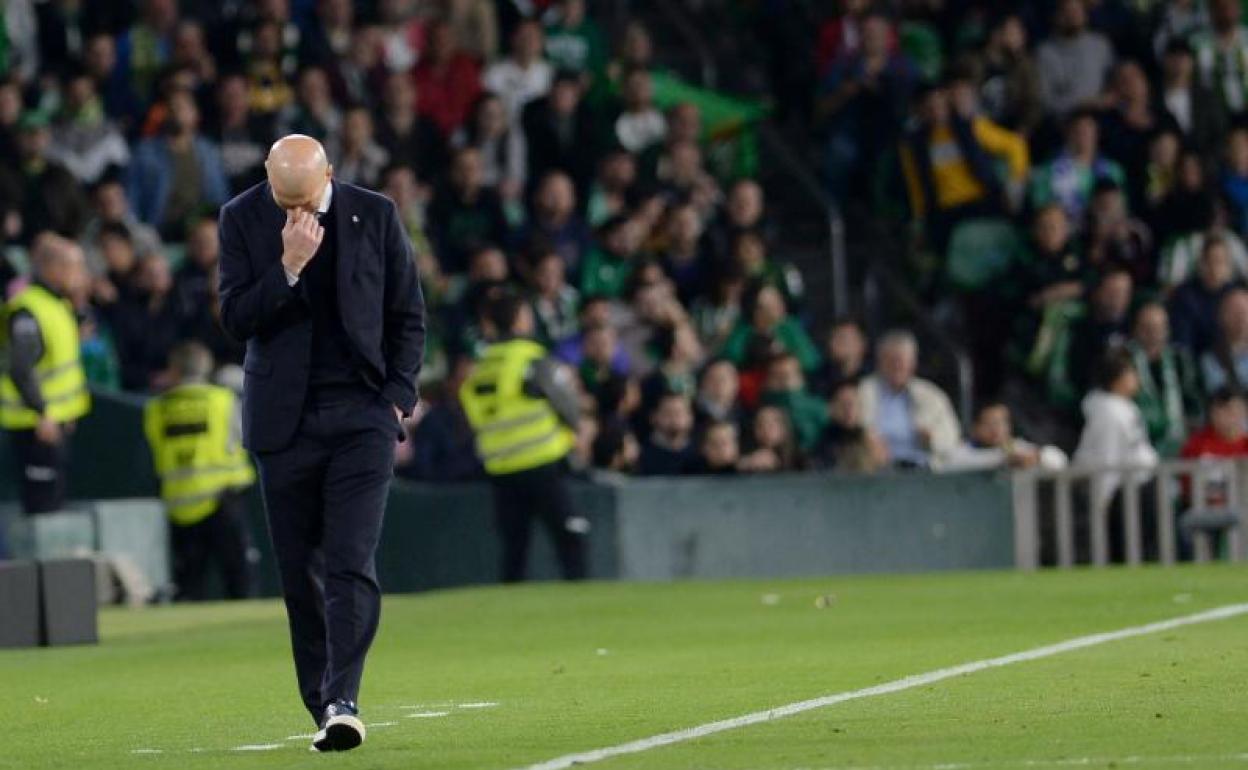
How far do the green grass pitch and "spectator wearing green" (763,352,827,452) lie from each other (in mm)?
2446

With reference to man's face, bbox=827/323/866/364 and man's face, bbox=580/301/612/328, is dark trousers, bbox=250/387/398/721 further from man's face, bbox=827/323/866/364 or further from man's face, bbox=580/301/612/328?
man's face, bbox=827/323/866/364

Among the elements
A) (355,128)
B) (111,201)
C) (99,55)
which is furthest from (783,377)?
(99,55)

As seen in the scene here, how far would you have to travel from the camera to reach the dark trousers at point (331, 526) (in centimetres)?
937

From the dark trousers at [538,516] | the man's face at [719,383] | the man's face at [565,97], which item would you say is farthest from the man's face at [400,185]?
the dark trousers at [538,516]

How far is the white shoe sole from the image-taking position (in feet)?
30.1

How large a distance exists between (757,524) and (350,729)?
1197 cm

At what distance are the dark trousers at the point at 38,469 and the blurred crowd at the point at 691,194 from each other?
64.1 inches

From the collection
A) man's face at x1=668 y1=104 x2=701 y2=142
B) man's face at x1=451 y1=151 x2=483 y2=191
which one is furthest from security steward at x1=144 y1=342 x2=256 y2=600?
man's face at x1=668 y1=104 x2=701 y2=142

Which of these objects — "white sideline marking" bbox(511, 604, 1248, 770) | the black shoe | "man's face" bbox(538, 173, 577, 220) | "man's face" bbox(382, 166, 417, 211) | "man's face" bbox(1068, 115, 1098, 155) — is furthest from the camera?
"man's face" bbox(1068, 115, 1098, 155)

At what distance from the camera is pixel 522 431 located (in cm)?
2047

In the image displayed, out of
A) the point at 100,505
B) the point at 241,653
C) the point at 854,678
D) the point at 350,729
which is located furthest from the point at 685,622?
the point at 350,729

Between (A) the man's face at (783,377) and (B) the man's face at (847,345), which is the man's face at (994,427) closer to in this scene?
(B) the man's face at (847,345)

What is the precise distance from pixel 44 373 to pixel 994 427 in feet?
20.4

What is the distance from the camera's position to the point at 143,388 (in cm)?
2198
